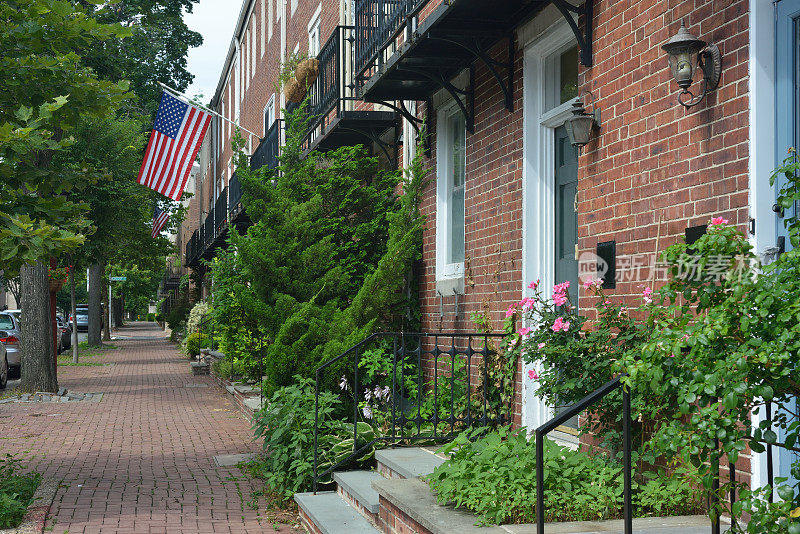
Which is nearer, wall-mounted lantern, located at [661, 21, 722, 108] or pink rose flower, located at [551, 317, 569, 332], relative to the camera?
wall-mounted lantern, located at [661, 21, 722, 108]

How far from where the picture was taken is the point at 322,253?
904 centimetres

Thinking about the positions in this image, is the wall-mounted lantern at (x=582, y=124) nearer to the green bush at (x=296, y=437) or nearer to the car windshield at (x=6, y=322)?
the green bush at (x=296, y=437)

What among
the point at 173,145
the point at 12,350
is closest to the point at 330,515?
the point at 173,145

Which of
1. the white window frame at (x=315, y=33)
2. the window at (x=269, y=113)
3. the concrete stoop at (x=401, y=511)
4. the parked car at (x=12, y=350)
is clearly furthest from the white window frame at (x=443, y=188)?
Result: the window at (x=269, y=113)

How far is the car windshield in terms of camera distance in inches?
776

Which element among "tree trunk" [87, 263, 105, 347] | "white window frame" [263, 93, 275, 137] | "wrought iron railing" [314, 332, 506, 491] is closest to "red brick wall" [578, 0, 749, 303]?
"wrought iron railing" [314, 332, 506, 491]

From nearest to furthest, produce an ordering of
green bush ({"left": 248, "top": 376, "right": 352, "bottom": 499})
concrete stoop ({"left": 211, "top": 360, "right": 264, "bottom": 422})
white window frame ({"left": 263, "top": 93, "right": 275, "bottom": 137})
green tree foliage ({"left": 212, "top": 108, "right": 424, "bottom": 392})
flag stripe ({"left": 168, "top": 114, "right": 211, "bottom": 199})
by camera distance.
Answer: green bush ({"left": 248, "top": 376, "right": 352, "bottom": 499}) → green tree foliage ({"left": 212, "top": 108, "right": 424, "bottom": 392}) → concrete stoop ({"left": 211, "top": 360, "right": 264, "bottom": 422}) → flag stripe ({"left": 168, "top": 114, "right": 211, "bottom": 199}) → white window frame ({"left": 263, "top": 93, "right": 275, "bottom": 137})

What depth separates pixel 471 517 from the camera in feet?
13.7

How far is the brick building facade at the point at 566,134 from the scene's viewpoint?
4102 millimetres

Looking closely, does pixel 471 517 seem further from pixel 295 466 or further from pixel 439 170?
pixel 439 170

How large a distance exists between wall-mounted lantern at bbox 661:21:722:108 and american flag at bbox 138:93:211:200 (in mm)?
12990

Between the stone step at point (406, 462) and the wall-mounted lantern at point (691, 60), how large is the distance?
9.64 feet

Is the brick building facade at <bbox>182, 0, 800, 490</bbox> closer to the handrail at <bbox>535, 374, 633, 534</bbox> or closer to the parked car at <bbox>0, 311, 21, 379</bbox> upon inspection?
the handrail at <bbox>535, 374, 633, 534</bbox>

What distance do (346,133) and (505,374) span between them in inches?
201
